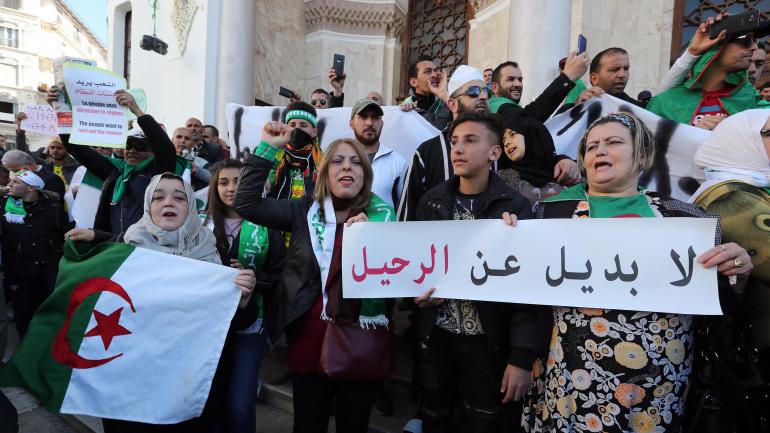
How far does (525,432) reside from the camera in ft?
6.07

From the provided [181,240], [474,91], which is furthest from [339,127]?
[181,240]

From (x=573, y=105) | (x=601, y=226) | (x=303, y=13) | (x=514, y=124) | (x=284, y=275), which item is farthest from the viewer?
(x=303, y=13)

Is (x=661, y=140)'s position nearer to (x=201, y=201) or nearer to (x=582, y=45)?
(x=582, y=45)

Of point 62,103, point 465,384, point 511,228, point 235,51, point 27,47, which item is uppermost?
point 27,47

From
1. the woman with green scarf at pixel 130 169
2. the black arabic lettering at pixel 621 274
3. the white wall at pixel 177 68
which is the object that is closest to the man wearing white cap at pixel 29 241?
the woman with green scarf at pixel 130 169

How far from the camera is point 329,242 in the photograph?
205 cm

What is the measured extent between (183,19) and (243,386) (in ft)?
28.3

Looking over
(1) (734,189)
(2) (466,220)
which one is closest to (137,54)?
(2) (466,220)

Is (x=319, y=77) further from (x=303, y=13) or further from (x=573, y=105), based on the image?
(x=573, y=105)

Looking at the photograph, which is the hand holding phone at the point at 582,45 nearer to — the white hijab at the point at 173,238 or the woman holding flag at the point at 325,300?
the woman holding flag at the point at 325,300

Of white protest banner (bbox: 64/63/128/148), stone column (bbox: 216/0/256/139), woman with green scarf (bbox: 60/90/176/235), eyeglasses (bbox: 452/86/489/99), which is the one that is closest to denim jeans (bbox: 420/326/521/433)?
eyeglasses (bbox: 452/86/489/99)

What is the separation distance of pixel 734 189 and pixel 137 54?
477 inches

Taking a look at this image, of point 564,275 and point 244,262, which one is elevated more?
point 564,275

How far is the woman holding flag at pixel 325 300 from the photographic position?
1993mm
